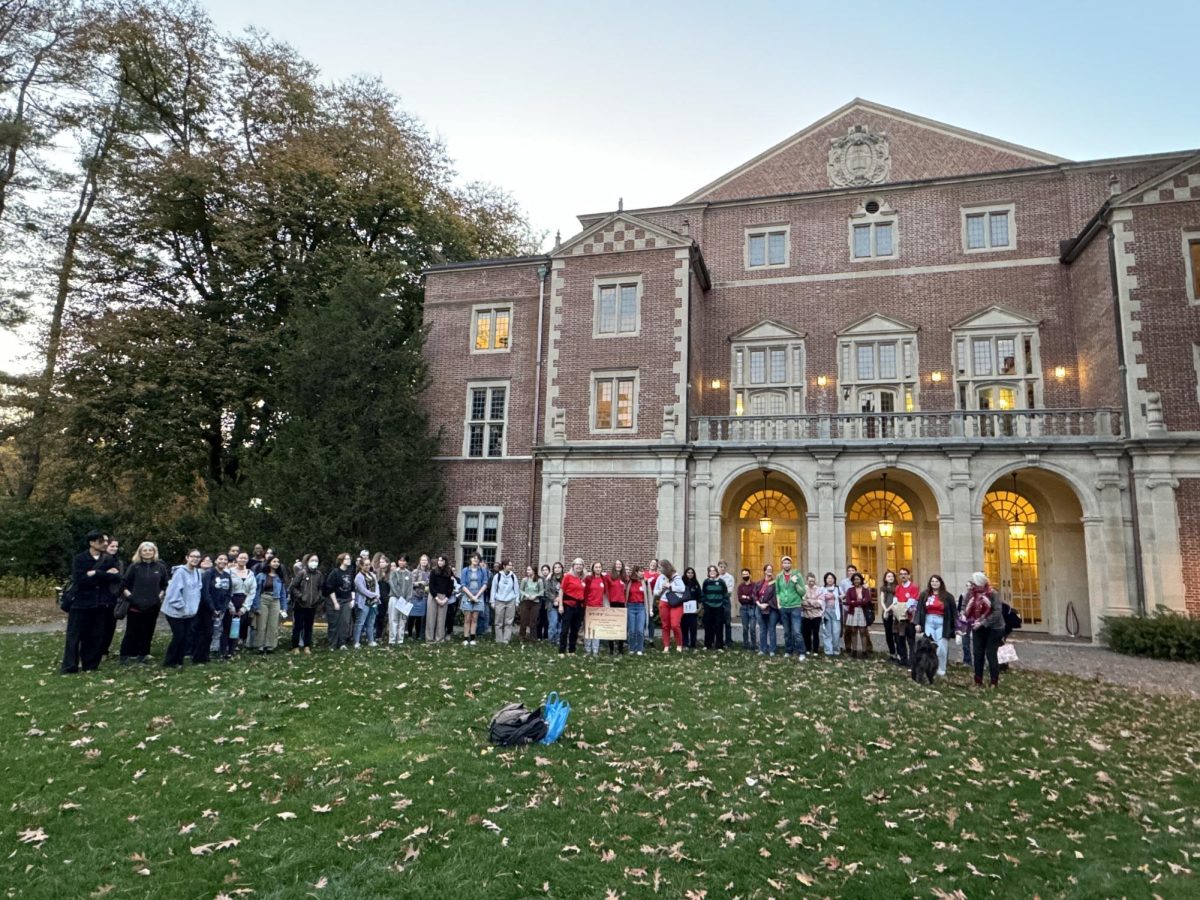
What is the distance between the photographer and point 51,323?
25719 mm

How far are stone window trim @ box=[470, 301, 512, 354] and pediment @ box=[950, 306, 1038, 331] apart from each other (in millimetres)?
14683

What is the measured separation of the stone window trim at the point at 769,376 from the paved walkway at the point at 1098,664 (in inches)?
316

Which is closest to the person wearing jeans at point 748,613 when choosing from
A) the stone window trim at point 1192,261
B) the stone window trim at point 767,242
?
the stone window trim at point 767,242

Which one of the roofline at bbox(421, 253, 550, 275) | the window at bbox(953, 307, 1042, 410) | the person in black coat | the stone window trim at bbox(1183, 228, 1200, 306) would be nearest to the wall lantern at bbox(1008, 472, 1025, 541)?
the window at bbox(953, 307, 1042, 410)

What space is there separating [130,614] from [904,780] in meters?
11.8

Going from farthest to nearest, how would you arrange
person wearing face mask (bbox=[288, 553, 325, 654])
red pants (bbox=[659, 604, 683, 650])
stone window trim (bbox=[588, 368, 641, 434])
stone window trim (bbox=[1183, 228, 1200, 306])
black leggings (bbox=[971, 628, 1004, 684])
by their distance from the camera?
stone window trim (bbox=[588, 368, 641, 434])
stone window trim (bbox=[1183, 228, 1200, 306])
red pants (bbox=[659, 604, 683, 650])
person wearing face mask (bbox=[288, 553, 325, 654])
black leggings (bbox=[971, 628, 1004, 684])

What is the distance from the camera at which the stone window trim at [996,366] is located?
70.2ft

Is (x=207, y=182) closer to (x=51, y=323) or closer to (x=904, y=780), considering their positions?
(x=51, y=323)

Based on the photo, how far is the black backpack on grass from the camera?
7.23 metres

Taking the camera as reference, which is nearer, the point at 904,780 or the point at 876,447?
the point at 904,780

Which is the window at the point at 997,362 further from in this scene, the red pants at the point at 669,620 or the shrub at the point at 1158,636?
the red pants at the point at 669,620

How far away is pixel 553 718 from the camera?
7613mm

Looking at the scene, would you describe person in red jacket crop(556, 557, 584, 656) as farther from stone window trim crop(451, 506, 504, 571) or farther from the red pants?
stone window trim crop(451, 506, 504, 571)

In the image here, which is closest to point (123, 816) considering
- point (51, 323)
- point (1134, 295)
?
point (1134, 295)
